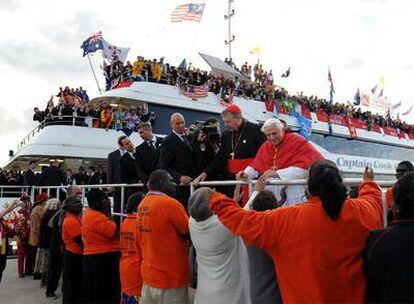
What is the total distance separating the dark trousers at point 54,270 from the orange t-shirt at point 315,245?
529cm

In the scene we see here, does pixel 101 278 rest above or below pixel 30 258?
above

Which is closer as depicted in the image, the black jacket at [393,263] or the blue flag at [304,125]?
the black jacket at [393,263]

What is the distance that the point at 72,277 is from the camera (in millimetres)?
5746

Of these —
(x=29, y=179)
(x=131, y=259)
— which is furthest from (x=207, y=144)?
(x=29, y=179)

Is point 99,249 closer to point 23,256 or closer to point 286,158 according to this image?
point 286,158

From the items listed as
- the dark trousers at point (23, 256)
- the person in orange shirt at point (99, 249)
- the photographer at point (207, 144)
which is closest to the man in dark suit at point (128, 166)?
the person in orange shirt at point (99, 249)

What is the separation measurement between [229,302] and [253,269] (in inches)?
17.9

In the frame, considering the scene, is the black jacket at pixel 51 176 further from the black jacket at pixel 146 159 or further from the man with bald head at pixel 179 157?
the man with bald head at pixel 179 157

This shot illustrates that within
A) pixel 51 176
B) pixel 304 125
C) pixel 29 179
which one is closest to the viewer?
pixel 51 176

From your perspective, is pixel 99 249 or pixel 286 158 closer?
pixel 286 158

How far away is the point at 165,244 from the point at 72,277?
275cm

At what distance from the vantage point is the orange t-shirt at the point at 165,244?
362 cm

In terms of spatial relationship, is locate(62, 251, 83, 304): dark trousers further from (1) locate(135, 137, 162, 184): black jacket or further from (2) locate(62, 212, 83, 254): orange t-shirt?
(1) locate(135, 137, 162, 184): black jacket

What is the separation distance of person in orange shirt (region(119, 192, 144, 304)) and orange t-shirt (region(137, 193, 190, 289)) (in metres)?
0.49
